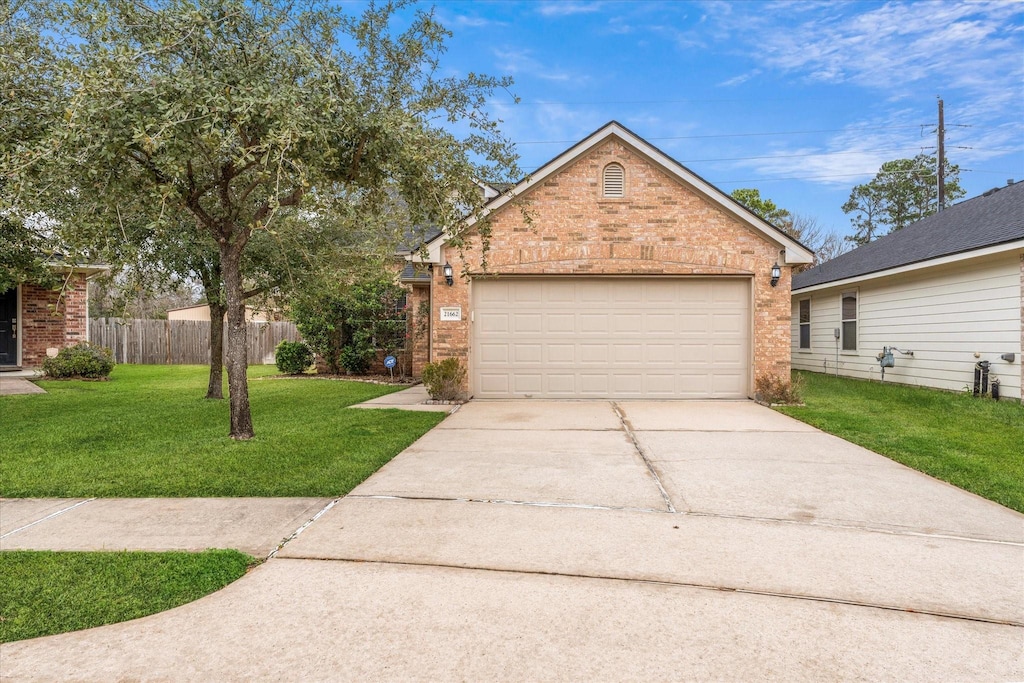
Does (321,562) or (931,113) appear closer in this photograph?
(321,562)

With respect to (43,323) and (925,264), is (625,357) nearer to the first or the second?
(925,264)

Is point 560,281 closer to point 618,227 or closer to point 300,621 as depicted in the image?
point 618,227

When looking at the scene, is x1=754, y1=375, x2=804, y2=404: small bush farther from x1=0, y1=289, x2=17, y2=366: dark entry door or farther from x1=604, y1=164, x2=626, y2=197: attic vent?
x1=0, y1=289, x2=17, y2=366: dark entry door

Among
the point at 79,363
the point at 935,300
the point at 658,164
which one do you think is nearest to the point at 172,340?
the point at 79,363

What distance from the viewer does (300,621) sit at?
8.87ft

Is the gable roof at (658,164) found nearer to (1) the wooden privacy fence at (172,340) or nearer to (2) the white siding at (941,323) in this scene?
(2) the white siding at (941,323)

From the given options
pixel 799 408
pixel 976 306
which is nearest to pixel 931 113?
pixel 976 306

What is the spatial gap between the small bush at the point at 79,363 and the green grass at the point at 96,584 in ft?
42.2

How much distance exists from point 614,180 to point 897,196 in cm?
2955

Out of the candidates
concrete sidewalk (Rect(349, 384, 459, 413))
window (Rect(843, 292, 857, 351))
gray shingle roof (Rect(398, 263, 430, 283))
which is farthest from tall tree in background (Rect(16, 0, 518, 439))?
window (Rect(843, 292, 857, 351))

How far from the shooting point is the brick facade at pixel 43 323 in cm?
1498

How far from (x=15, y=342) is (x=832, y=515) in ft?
61.0

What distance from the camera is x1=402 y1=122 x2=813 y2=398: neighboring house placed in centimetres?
1048

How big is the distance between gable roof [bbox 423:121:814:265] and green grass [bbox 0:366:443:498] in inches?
180
